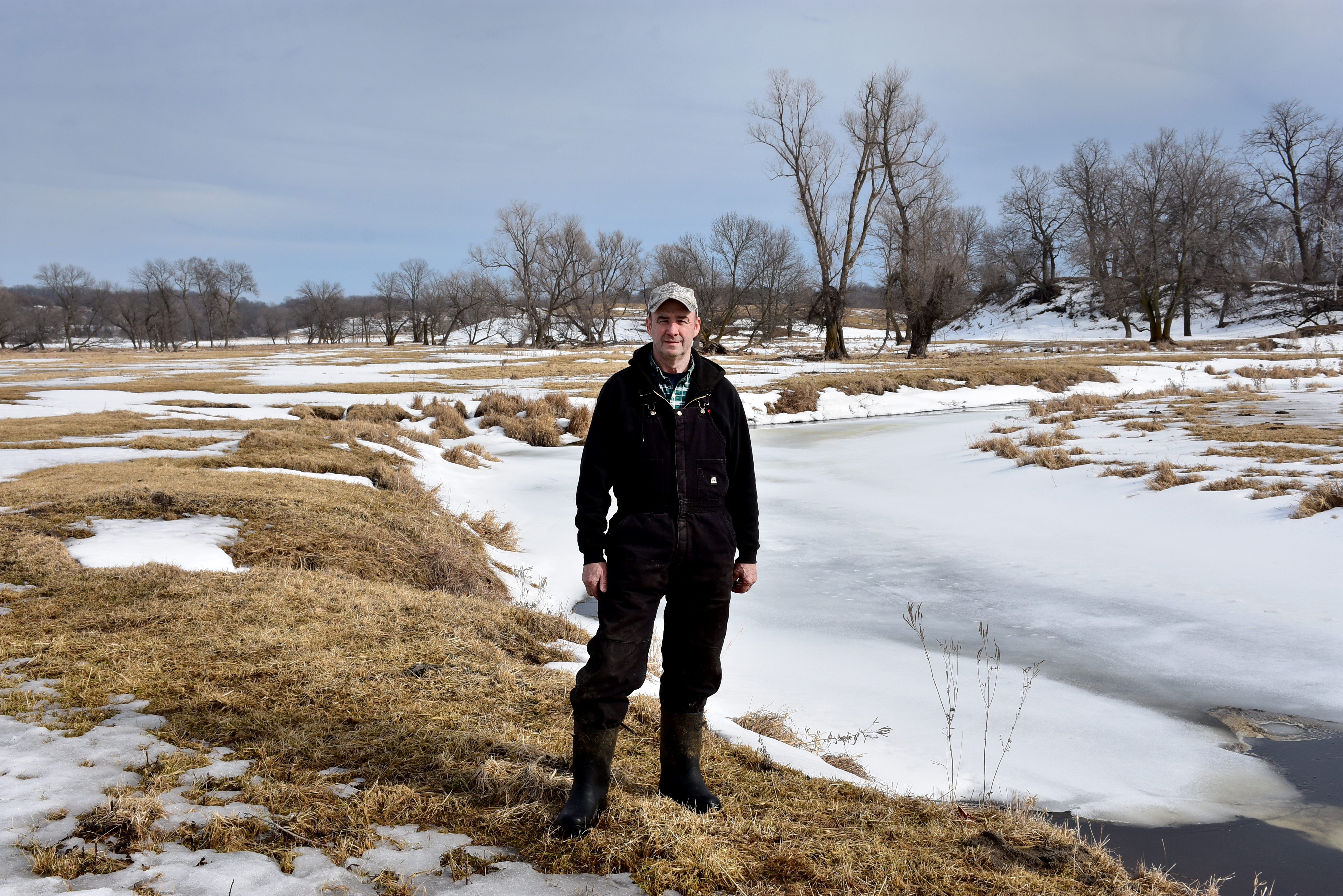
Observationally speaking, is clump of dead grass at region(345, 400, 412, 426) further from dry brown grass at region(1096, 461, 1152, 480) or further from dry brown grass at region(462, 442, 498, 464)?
dry brown grass at region(1096, 461, 1152, 480)

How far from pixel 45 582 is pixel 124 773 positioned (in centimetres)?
304

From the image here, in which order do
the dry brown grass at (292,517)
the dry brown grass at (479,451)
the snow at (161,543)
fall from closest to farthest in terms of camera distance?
1. the snow at (161,543)
2. the dry brown grass at (292,517)
3. the dry brown grass at (479,451)

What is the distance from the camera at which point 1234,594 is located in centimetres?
645

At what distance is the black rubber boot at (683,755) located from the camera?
10.1 feet

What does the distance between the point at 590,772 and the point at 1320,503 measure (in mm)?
8090

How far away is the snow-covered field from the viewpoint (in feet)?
10.7

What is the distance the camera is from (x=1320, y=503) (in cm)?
754

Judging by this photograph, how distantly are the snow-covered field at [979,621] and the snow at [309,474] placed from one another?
52.4 inches

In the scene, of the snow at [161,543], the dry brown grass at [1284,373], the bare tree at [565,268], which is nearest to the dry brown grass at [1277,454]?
the snow at [161,543]

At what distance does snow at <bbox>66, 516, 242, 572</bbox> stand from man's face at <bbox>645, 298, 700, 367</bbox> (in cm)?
422

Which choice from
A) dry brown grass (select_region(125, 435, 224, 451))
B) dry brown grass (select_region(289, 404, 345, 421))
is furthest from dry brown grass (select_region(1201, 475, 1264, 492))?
dry brown grass (select_region(289, 404, 345, 421))

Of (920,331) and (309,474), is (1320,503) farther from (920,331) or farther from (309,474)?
(920,331)

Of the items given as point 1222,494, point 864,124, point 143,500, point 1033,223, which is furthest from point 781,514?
A: point 1033,223

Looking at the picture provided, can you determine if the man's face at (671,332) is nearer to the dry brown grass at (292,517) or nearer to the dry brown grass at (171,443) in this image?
the dry brown grass at (292,517)
